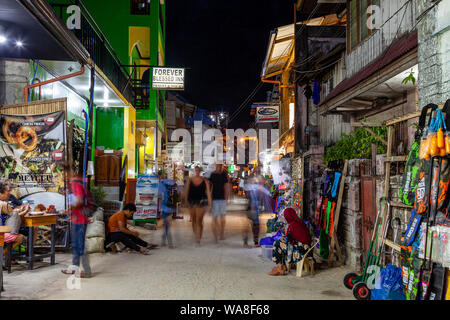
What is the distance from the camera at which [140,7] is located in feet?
72.0

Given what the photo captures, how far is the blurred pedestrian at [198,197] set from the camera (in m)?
10.2

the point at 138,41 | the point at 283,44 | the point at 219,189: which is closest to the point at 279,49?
the point at 283,44

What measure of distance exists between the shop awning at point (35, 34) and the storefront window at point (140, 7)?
13957mm

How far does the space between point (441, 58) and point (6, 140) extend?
27.7 ft

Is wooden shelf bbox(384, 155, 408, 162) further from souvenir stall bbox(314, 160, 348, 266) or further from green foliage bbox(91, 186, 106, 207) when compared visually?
green foliage bbox(91, 186, 106, 207)

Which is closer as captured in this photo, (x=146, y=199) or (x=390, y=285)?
(x=390, y=285)

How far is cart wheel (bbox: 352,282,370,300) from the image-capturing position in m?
5.24

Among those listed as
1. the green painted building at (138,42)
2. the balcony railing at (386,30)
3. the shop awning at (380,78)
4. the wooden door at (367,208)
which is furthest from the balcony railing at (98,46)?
the wooden door at (367,208)

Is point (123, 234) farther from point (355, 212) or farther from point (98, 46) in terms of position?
point (98, 46)

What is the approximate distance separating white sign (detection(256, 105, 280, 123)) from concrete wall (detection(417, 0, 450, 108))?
1984cm

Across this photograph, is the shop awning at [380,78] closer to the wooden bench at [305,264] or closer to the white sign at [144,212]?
the wooden bench at [305,264]

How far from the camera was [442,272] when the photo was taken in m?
3.95

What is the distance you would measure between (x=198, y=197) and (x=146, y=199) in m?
3.68

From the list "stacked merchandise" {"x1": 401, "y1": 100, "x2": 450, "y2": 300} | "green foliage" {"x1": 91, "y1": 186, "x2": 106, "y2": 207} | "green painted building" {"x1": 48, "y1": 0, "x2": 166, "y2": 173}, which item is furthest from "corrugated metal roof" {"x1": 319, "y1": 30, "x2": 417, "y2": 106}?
"green painted building" {"x1": 48, "y1": 0, "x2": 166, "y2": 173}
